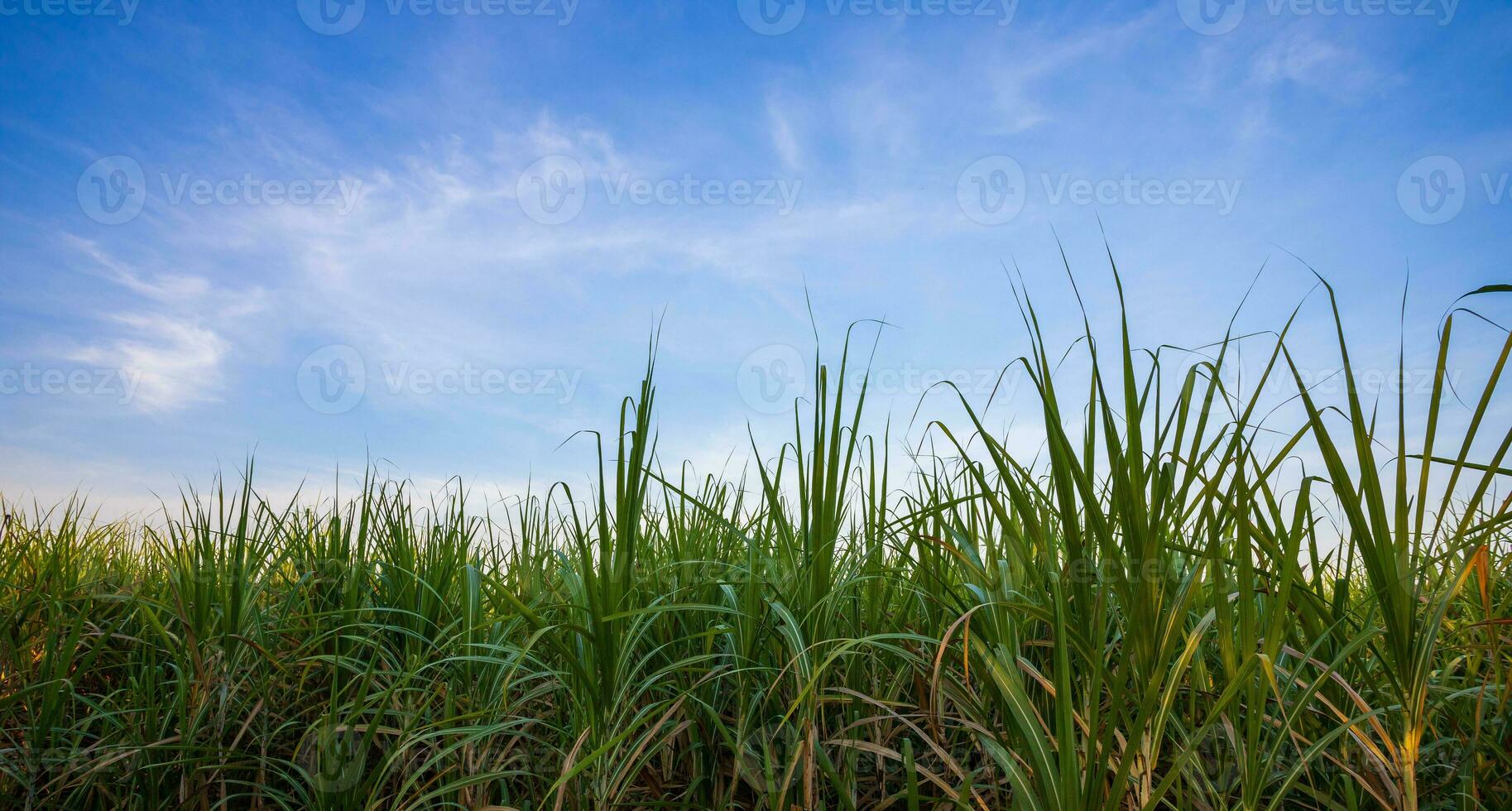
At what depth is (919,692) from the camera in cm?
216

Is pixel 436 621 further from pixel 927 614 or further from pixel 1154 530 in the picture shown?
pixel 1154 530

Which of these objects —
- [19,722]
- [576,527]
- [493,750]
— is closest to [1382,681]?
[576,527]

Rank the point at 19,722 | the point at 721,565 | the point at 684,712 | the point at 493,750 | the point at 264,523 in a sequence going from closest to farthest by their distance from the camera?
the point at 684,712
the point at 493,750
the point at 721,565
the point at 19,722
the point at 264,523

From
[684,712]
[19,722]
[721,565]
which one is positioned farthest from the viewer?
[19,722]

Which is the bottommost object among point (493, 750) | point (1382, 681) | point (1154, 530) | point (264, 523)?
point (493, 750)

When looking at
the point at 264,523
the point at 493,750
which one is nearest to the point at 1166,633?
the point at 493,750

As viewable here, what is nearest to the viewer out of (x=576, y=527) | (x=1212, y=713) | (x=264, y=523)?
(x=1212, y=713)

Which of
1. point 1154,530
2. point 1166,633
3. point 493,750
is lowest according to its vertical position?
point 493,750

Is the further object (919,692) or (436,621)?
(436,621)

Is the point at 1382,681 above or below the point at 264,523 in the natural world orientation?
below

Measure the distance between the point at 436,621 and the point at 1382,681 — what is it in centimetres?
292

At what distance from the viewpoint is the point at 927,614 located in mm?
2320

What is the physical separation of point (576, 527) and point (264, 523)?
2.24 m

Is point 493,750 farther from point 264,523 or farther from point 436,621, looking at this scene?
point 264,523
